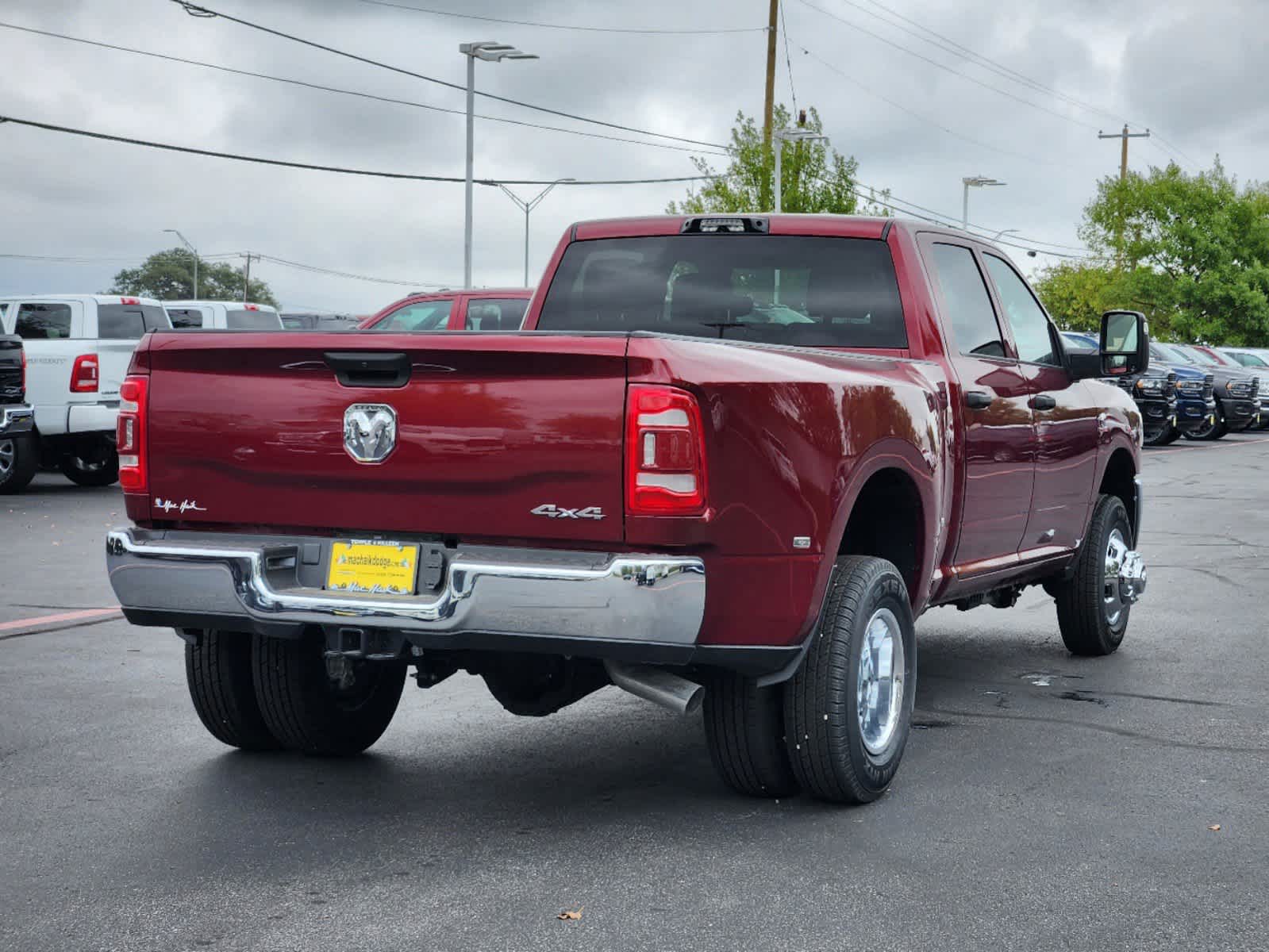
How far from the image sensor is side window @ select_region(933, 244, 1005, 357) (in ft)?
21.2

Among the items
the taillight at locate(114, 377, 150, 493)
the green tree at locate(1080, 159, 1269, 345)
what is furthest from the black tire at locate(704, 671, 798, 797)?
the green tree at locate(1080, 159, 1269, 345)

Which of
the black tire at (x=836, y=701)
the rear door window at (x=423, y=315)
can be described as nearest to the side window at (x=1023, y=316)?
the black tire at (x=836, y=701)

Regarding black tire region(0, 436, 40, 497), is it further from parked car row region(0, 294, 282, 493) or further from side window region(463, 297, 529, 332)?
side window region(463, 297, 529, 332)

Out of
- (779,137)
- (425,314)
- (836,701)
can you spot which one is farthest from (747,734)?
(779,137)

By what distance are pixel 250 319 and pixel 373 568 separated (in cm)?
2204

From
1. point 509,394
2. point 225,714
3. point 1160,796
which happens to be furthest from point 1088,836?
point 225,714

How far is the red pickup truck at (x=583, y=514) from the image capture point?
4457mm

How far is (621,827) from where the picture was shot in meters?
4.98

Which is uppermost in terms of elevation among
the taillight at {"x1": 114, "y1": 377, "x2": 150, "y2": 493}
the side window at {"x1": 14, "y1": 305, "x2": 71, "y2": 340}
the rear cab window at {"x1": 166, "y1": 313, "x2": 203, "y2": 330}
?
the rear cab window at {"x1": 166, "y1": 313, "x2": 203, "y2": 330}

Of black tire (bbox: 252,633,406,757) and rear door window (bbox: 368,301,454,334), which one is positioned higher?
rear door window (bbox: 368,301,454,334)

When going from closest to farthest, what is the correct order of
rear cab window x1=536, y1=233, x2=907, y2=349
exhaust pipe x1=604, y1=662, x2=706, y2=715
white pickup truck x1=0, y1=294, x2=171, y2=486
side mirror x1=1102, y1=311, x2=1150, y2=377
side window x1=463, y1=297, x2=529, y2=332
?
exhaust pipe x1=604, y1=662, x2=706, y2=715 → rear cab window x1=536, y1=233, x2=907, y2=349 → side mirror x1=1102, y1=311, x2=1150, y2=377 → side window x1=463, y1=297, x2=529, y2=332 → white pickup truck x1=0, y1=294, x2=171, y2=486

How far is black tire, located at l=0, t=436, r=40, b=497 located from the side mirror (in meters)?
12.8

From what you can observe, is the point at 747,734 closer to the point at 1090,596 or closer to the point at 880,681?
the point at 880,681

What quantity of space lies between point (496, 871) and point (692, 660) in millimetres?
768
